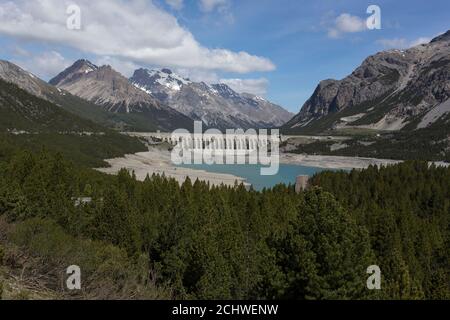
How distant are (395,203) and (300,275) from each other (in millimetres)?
62409

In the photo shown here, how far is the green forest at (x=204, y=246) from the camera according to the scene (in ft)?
79.7

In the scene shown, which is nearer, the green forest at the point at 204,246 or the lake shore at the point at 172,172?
the green forest at the point at 204,246

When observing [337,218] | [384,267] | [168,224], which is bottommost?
[384,267]

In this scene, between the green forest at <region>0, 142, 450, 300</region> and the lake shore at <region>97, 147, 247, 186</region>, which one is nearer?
the green forest at <region>0, 142, 450, 300</region>

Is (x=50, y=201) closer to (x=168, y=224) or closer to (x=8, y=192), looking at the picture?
(x=8, y=192)

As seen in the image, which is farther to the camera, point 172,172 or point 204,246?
point 172,172

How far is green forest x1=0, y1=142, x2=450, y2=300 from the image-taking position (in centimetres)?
2430

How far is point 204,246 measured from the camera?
34469mm

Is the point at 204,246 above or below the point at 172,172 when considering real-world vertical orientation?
above

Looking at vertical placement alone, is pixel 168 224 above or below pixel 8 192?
below
